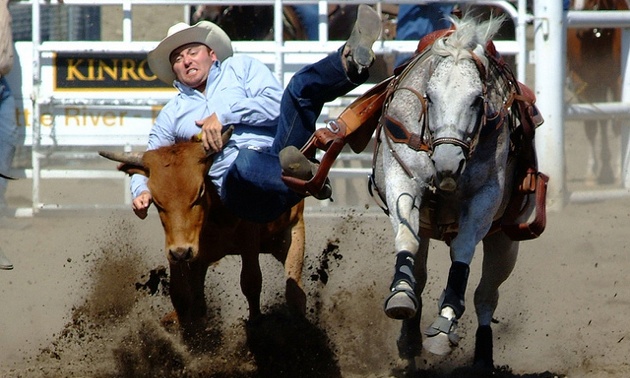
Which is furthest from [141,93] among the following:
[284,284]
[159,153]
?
[159,153]

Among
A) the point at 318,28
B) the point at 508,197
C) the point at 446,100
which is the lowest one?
the point at 508,197

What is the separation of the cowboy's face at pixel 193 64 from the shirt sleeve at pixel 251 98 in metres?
0.13

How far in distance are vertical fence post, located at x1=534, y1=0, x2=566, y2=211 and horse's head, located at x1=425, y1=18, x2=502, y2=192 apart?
372 centimetres

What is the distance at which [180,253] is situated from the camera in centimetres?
526

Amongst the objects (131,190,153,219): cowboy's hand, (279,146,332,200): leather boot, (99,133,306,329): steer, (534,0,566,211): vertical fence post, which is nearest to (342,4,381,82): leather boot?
(279,146,332,200): leather boot

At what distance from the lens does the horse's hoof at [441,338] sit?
4.76 meters

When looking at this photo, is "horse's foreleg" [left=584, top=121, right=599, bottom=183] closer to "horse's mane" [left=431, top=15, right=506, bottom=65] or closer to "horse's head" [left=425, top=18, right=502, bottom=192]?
"horse's mane" [left=431, top=15, right=506, bottom=65]

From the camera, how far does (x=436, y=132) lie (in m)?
4.84

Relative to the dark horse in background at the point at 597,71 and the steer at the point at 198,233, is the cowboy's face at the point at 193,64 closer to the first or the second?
the steer at the point at 198,233

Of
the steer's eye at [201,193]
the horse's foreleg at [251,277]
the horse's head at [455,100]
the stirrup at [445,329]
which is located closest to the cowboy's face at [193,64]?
the steer's eye at [201,193]

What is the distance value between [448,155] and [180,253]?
1338 millimetres

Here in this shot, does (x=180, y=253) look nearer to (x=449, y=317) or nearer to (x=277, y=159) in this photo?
(x=277, y=159)

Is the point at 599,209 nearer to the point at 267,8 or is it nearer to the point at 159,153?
the point at 267,8

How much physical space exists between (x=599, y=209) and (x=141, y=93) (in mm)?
3633
